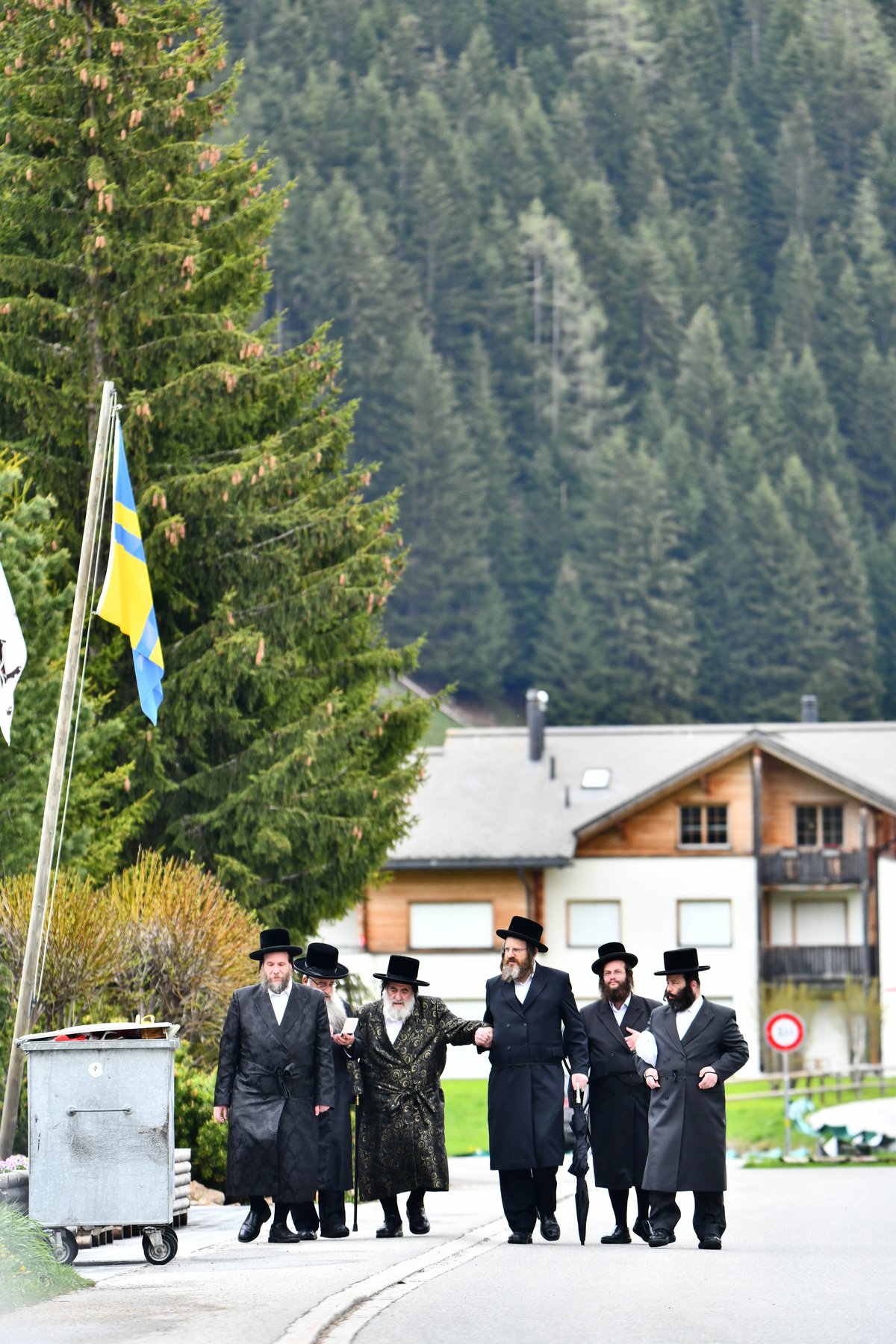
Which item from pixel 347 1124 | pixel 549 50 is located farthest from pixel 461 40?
pixel 347 1124

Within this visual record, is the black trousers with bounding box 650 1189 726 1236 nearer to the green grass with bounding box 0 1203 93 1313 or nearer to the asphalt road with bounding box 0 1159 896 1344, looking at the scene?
the asphalt road with bounding box 0 1159 896 1344

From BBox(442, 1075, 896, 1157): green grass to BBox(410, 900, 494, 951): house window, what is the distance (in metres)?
3.99

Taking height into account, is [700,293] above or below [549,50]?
below

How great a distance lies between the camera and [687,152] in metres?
170

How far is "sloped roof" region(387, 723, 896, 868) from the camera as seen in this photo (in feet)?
197

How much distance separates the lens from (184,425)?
2480cm

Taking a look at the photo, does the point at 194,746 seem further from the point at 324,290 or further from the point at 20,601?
the point at 324,290

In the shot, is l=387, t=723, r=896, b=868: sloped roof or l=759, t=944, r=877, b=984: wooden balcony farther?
l=759, t=944, r=877, b=984: wooden balcony

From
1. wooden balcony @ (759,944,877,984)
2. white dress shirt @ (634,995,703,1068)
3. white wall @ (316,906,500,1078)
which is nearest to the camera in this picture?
white dress shirt @ (634,995,703,1068)

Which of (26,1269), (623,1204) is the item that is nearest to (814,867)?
(623,1204)

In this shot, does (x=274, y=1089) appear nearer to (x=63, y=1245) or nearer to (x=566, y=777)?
(x=63, y=1245)

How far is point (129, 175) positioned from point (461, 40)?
158335mm

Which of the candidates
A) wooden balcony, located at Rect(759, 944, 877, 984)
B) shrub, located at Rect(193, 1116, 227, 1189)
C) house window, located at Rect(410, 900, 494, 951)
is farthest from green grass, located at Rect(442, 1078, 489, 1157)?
shrub, located at Rect(193, 1116, 227, 1189)

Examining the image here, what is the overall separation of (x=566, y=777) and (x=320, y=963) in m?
51.7
